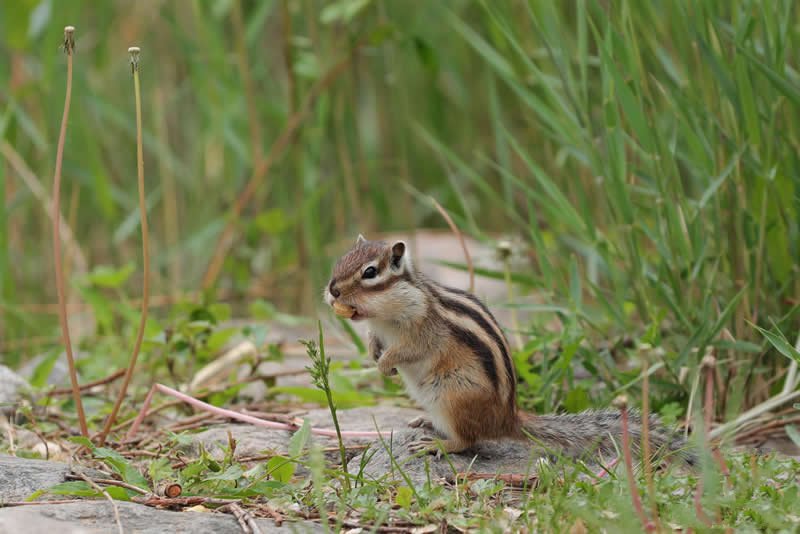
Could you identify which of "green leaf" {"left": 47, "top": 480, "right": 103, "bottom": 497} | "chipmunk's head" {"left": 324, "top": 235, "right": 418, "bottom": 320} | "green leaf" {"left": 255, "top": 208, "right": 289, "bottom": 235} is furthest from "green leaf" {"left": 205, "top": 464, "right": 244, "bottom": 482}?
"green leaf" {"left": 255, "top": 208, "right": 289, "bottom": 235}

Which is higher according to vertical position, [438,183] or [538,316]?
[438,183]

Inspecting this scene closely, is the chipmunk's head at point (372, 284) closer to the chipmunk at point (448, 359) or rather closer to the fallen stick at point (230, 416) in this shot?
the chipmunk at point (448, 359)

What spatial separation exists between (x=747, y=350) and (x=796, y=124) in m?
0.83

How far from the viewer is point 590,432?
3146 millimetres

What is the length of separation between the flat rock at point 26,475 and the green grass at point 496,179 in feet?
2.48

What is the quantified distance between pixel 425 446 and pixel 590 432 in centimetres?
50

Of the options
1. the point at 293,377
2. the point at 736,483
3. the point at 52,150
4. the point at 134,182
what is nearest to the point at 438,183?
the point at 134,182

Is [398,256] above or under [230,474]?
above

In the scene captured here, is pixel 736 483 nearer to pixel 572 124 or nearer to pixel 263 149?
pixel 572 124

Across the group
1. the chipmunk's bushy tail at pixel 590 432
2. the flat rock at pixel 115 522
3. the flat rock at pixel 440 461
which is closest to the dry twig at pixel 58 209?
the flat rock at pixel 115 522

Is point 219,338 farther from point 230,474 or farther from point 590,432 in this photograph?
point 590,432

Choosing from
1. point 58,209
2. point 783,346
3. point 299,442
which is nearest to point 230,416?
point 299,442

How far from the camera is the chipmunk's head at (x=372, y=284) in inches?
131

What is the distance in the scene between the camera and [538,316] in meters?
4.67
